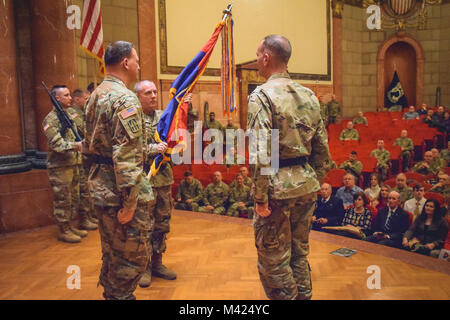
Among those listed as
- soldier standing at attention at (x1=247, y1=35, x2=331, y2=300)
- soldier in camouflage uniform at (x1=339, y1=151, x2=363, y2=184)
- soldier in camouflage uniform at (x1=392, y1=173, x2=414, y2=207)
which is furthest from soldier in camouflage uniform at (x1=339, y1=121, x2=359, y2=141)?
soldier standing at attention at (x1=247, y1=35, x2=331, y2=300)

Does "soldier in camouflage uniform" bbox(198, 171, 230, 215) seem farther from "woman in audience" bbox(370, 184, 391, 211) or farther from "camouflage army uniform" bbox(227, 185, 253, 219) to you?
"woman in audience" bbox(370, 184, 391, 211)

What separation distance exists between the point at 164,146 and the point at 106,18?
22.9 ft

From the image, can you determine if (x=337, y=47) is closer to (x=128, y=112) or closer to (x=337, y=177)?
(x=337, y=177)

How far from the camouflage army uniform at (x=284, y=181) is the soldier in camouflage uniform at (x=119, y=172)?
655mm

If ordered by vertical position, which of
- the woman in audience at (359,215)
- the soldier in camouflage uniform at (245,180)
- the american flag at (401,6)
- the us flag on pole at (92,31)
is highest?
the american flag at (401,6)

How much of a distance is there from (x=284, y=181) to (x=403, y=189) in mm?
4130

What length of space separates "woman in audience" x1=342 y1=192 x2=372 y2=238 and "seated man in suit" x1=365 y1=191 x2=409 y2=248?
0.11 m

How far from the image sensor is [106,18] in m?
8.95

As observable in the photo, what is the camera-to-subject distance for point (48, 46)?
17.2 feet

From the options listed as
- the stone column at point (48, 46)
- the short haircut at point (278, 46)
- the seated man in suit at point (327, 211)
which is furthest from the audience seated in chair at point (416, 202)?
the stone column at point (48, 46)

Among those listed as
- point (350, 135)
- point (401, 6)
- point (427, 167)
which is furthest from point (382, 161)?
point (401, 6)

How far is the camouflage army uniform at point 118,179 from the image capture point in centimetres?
212

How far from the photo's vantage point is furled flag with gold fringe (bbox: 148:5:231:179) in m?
3.22

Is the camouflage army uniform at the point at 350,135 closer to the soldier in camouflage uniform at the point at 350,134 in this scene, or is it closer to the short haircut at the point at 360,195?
the soldier in camouflage uniform at the point at 350,134
